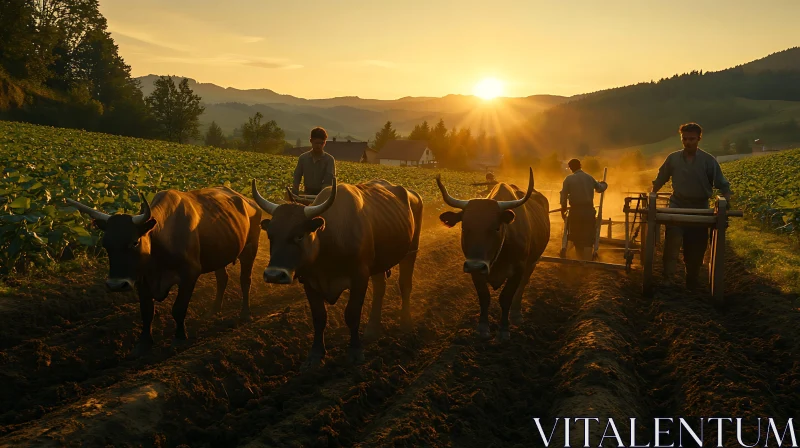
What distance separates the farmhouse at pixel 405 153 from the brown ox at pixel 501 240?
9409 centimetres

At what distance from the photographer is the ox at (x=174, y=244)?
262 inches

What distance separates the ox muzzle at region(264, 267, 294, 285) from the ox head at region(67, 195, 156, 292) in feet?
5.57

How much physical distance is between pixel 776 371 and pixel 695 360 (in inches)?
34.4

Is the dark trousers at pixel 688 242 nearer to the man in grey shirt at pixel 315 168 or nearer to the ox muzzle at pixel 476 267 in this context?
the ox muzzle at pixel 476 267

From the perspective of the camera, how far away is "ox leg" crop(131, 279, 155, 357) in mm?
7141

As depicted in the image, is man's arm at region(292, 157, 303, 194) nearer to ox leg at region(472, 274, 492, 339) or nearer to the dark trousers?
ox leg at region(472, 274, 492, 339)

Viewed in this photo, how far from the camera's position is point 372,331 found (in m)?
8.12

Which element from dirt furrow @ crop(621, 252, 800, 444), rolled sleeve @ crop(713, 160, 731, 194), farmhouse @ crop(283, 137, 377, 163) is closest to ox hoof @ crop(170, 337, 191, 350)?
dirt furrow @ crop(621, 252, 800, 444)

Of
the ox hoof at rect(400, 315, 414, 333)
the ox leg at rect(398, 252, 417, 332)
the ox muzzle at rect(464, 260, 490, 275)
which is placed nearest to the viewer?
the ox muzzle at rect(464, 260, 490, 275)

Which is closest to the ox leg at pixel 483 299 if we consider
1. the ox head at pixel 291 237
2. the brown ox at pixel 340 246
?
the brown ox at pixel 340 246

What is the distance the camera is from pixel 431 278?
12195mm

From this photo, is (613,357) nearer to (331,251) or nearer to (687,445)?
(687,445)

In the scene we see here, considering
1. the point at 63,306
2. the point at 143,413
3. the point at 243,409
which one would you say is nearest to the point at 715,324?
the point at 243,409

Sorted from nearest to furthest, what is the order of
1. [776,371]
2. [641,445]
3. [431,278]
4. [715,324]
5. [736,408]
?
[641,445]
[736,408]
[776,371]
[715,324]
[431,278]
